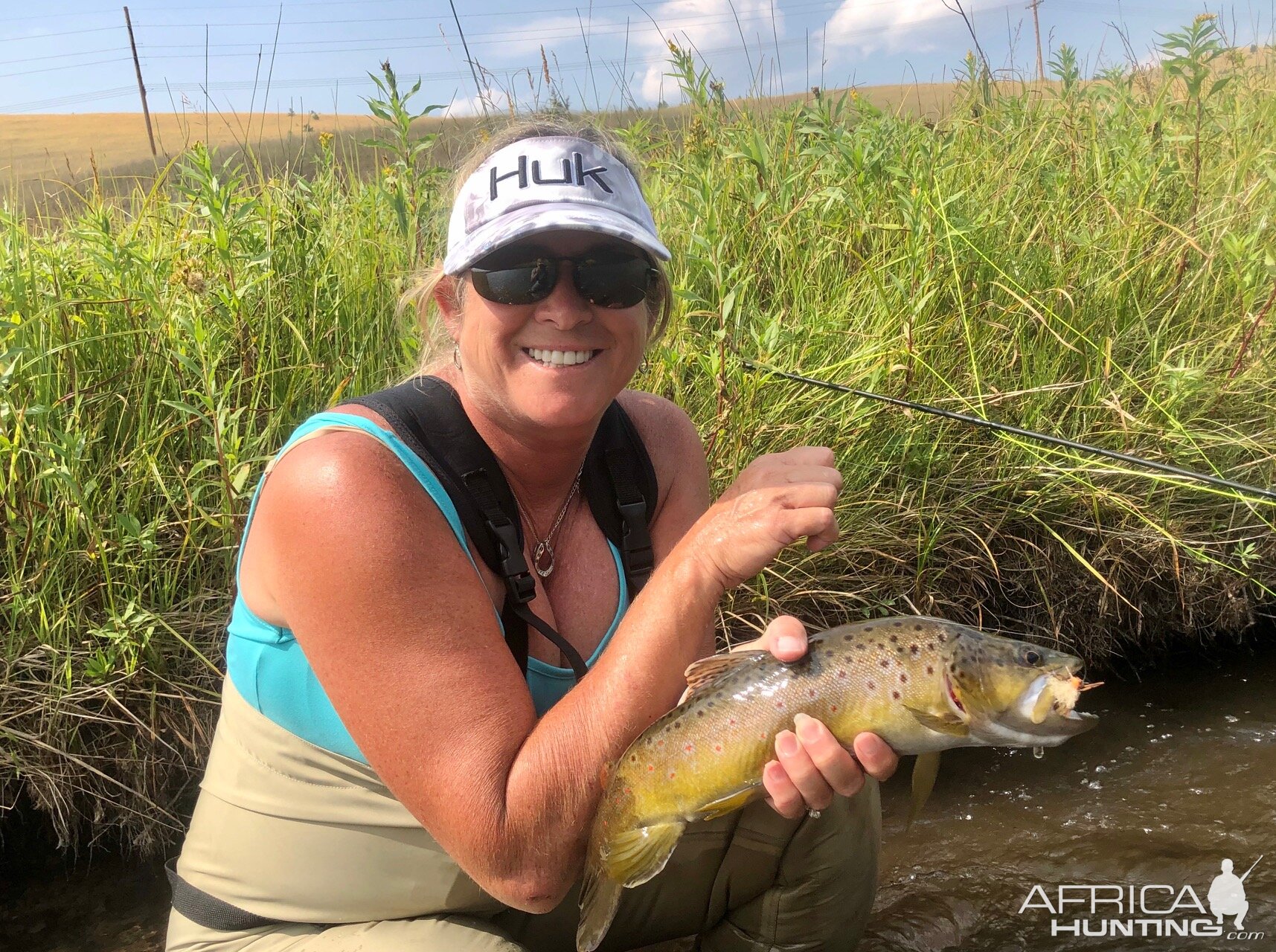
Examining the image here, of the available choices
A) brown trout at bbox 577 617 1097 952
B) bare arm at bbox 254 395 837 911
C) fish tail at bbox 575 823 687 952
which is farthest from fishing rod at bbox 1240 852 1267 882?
bare arm at bbox 254 395 837 911

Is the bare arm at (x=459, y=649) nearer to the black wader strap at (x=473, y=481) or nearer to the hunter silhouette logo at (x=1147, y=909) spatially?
the black wader strap at (x=473, y=481)

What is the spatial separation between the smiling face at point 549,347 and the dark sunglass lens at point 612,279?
2 centimetres

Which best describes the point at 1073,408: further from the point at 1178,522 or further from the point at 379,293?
the point at 379,293

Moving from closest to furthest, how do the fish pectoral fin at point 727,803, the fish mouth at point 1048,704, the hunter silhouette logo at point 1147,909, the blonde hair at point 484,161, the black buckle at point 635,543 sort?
1. the fish mouth at point 1048,704
2. the fish pectoral fin at point 727,803
3. the blonde hair at point 484,161
4. the black buckle at point 635,543
5. the hunter silhouette logo at point 1147,909

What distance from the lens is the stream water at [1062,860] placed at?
9.63ft

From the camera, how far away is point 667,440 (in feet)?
8.28

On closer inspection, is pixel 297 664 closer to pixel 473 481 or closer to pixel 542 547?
pixel 473 481

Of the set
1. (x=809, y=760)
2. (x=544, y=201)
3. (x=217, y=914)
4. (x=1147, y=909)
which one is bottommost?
(x=1147, y=909)

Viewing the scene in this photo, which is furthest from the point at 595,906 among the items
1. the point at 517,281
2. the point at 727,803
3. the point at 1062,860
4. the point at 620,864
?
the point at 1062,860

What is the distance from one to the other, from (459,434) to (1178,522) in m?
3.02

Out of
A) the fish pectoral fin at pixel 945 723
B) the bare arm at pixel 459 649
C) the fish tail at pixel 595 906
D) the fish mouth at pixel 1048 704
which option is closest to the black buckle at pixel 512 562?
the bare arm at pixel 459 649

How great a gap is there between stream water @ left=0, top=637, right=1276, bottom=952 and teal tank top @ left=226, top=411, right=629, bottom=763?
1652 mm

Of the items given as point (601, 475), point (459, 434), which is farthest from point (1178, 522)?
point (459, 434)

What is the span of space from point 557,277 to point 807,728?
100 cm
